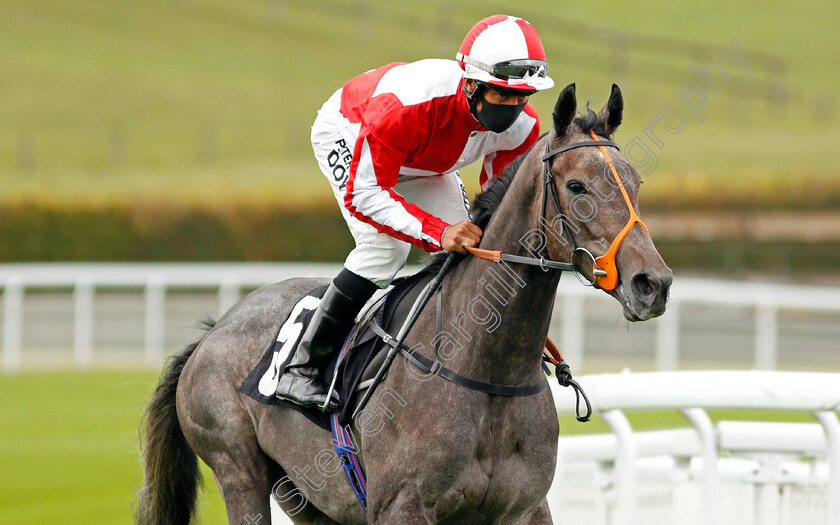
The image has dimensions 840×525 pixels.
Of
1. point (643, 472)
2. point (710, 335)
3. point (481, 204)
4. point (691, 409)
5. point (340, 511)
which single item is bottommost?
point (710, 335)

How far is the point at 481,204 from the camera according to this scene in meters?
3.25

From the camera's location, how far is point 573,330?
1134 cm

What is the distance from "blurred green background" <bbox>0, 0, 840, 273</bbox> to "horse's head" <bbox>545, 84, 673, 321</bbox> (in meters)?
17.0

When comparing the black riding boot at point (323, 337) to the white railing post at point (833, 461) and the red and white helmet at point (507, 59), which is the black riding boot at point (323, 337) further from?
the white railing post at point (833, 461)

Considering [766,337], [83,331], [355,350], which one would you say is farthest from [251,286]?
[355,350]

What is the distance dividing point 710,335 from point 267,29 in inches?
1189

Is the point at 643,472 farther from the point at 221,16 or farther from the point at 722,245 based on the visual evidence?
the point at 221,16

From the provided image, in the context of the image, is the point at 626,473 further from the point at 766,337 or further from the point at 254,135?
the point at 254,135

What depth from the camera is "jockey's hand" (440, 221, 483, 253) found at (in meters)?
3.14

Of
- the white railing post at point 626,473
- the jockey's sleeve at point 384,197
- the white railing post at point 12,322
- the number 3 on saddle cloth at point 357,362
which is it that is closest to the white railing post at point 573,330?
the white railing post at point 12,322

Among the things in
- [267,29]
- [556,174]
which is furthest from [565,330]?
[267,29]

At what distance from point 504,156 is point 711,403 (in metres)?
1.05

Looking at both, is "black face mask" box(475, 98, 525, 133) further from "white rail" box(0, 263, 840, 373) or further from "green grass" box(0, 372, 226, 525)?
"white rail" box(0, 263, 840, 373)

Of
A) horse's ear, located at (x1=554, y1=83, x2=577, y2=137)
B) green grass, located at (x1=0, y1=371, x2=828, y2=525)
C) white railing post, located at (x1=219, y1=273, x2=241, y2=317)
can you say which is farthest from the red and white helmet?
white railing post, located at (x1=219, y1=273, x2=241, y2=317)
